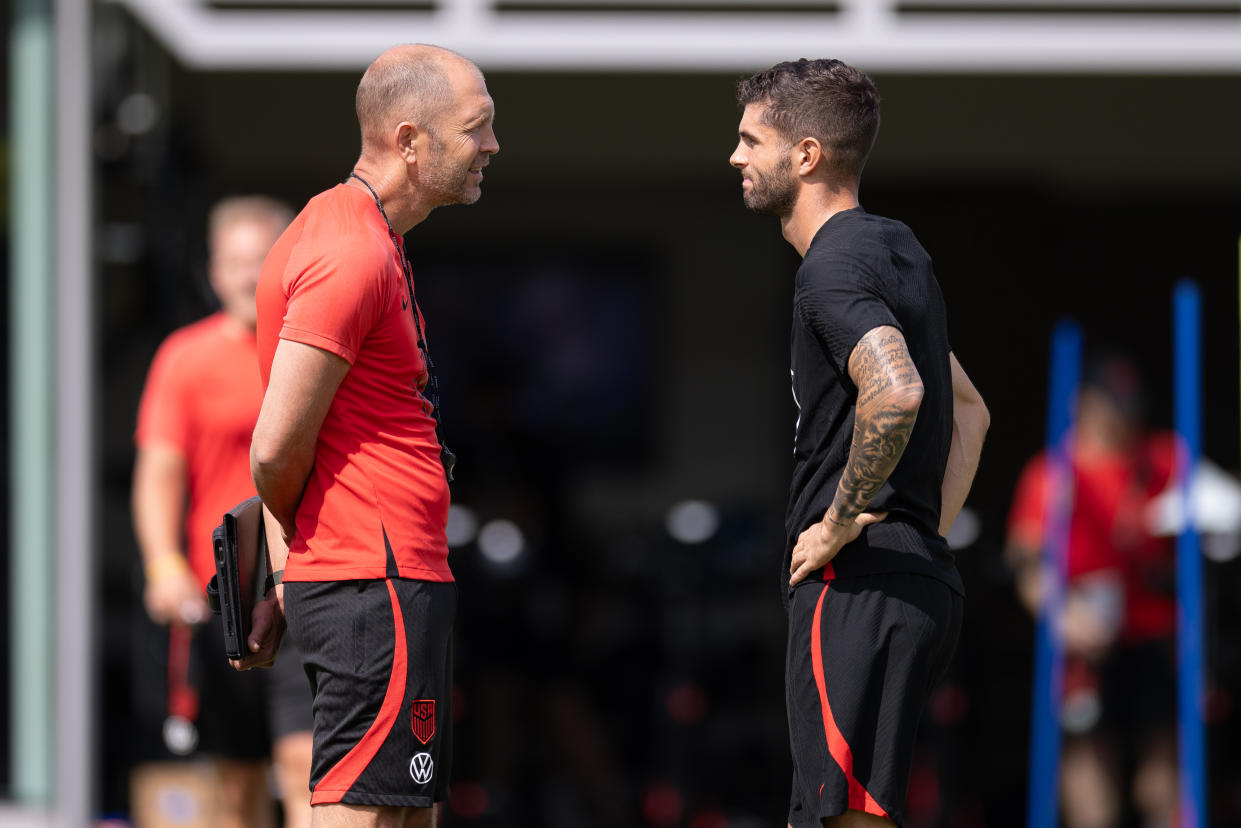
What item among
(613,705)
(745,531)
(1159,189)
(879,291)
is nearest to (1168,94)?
(1159,189)

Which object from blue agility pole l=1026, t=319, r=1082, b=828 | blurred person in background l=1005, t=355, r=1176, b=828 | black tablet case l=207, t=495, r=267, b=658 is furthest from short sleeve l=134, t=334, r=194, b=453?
blurred person in background l=1005, t=355, r=1176, b=828

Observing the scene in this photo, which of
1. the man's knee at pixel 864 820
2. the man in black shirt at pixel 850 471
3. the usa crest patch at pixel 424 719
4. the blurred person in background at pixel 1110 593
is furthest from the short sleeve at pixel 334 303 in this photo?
the blurred person in background at pixel 1110 593

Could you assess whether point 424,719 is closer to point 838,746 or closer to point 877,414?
point 838,746

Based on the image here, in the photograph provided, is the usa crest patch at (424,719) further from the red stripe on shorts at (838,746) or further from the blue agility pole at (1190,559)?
the blue agility pole at (1190,559)

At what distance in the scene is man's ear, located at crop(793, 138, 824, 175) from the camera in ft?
8.74

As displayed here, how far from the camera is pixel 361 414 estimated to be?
8.34 feet

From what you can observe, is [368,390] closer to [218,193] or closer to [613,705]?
[613,705]

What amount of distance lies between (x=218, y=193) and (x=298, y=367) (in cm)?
663

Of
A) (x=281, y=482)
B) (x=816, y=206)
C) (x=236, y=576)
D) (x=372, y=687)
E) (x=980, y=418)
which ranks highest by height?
(x=816, y=206)

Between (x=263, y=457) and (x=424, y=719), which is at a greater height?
(x=263, y=457)

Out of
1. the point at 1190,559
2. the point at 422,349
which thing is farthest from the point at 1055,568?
the point at 422,349

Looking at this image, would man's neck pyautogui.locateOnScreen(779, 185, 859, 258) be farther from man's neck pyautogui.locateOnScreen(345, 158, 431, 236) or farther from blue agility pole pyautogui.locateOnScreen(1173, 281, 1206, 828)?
blue agility pole pyautogui.locateOnScreen(1173, 281, 1206, 828)

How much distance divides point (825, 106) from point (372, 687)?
3.84 feet

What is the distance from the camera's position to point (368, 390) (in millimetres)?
2545
